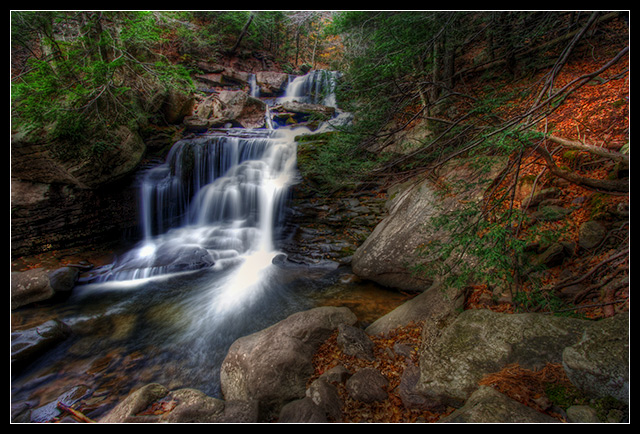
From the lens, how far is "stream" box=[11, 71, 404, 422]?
3656 mm

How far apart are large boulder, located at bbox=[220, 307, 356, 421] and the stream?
63cm

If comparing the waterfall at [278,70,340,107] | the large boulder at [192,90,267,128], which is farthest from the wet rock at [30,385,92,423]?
the waterfall at [278,70,340,107]

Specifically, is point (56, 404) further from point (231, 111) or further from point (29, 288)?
point (231, 111)

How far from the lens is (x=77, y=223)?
7648 mm

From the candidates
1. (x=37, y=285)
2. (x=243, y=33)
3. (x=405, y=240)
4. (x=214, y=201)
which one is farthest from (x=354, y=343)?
(x=243, y=33)

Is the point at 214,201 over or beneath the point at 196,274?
over

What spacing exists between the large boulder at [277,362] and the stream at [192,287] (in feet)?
2.07

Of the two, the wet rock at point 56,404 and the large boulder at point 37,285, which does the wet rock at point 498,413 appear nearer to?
the wet rock at point 56,404

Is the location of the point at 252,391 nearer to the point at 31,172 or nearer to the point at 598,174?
the point at 598,174

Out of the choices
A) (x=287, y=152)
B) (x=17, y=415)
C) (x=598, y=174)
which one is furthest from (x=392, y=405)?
(x=287, y=152)

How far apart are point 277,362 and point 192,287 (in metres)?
4.22

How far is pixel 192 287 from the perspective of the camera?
6.16 m

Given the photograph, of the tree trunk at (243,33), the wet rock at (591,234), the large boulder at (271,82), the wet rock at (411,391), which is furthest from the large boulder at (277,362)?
the tree trunk at (243,33)
